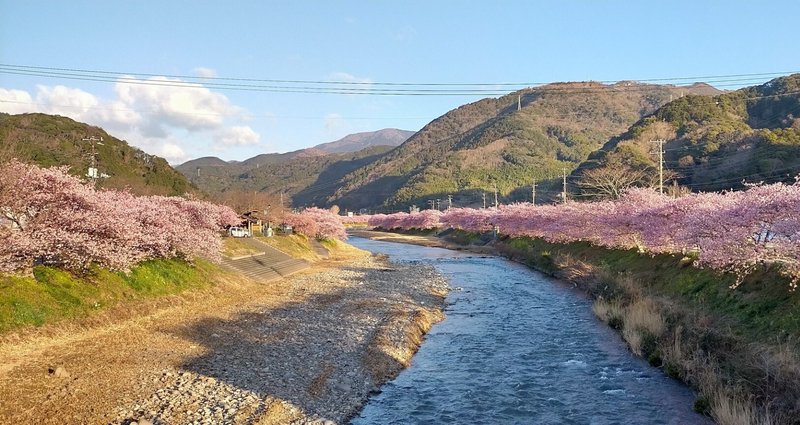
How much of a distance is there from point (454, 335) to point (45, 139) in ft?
250

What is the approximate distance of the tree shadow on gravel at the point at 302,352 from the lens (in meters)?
14.8

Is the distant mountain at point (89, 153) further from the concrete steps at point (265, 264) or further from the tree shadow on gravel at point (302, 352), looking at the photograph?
the tree shadow on gravel at point (302, 352)

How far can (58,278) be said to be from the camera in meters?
20.4

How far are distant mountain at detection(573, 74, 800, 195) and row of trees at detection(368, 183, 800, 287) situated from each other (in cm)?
3215

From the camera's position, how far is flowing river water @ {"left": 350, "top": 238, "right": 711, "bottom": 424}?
14.0m

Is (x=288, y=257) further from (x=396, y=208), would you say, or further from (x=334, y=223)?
(x=396, y=208)

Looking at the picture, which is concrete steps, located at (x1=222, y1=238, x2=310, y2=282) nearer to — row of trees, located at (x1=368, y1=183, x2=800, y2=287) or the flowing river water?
the flowing river water

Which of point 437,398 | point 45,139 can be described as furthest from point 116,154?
point 437,398

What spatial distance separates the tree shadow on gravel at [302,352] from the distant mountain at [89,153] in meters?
44.6

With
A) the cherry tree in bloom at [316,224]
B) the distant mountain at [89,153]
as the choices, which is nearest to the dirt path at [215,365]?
the cherry tree in bloom at [316,224]

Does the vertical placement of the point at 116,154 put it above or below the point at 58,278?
above

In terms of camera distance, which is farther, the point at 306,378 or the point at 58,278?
the point at 58,278

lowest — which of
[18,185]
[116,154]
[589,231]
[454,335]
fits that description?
[454,335]

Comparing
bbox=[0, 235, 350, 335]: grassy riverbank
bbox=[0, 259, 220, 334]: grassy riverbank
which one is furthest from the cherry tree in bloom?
bbox=[0, 259, 220, 334]: grassy riverbank
